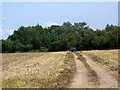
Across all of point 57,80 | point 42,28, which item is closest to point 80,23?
point 42,28

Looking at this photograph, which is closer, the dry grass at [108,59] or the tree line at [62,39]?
the dry grass at [108,59]

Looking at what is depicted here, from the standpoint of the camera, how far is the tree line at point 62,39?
395 ft

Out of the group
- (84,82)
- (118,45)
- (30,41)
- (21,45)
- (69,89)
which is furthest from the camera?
(30,41)

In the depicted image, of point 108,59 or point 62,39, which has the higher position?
point 62,39

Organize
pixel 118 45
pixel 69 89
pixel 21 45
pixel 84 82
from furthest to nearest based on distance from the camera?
pixel 21 45 < pixel 118 45 < pixel 84 82 < pixel 69 89

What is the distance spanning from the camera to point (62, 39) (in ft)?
426

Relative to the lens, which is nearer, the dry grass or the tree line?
the dry grass

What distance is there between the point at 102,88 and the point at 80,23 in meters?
158

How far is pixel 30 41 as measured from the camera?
145625mm

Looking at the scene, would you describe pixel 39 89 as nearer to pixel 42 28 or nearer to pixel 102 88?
pixel 102 88

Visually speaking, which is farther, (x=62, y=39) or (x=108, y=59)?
(x=62, y=39)

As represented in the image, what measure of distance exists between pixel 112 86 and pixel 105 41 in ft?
340

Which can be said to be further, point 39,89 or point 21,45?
point 21,45

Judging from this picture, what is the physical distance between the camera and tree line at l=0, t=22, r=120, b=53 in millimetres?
120438
